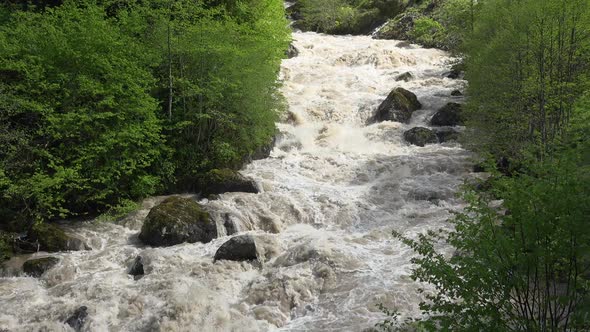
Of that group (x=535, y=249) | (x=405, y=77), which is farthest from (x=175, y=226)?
(x=405, y=77)

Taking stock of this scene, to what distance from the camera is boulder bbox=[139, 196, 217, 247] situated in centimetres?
1423

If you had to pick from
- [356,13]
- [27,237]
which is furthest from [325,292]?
[356,13]

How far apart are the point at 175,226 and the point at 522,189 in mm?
10875

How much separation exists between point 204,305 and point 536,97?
13784 millimetres

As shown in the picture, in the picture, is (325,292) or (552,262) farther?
(325,292)

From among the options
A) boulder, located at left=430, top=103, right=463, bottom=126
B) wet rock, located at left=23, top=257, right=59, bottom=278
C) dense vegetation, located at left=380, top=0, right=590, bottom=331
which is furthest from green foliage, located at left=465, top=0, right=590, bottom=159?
wet rock, located at left=23, top=257, right=59, bottom=278

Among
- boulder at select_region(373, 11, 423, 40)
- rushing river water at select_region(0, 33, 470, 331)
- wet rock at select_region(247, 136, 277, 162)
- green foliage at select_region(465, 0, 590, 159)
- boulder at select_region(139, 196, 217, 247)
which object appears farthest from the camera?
boulder at select_region(373, 11, 423, 40)

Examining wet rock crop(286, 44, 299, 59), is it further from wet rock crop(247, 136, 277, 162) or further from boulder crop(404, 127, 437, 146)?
wet rock crop(247, 136, 277, 162)

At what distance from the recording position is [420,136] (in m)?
25.0

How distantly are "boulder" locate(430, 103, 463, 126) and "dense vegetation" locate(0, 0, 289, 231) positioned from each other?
33.5ft

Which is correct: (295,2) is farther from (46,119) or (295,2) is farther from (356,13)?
(46,119)

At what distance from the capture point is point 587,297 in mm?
5535

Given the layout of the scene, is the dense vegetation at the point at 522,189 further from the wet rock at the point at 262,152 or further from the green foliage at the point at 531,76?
the wet rock at the point at 262,152

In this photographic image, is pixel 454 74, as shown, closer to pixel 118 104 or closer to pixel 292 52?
pixel 292 52
